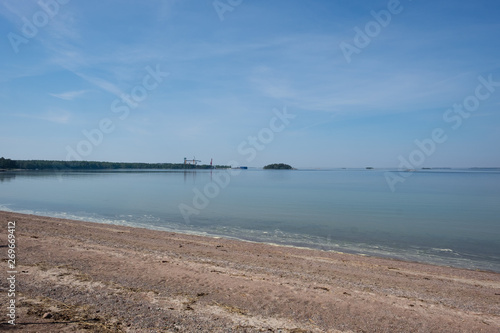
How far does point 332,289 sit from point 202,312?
3.10 meters

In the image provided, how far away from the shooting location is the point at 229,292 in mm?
6465

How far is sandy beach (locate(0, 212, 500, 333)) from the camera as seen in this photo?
5.12 meters

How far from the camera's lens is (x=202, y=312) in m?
5.45

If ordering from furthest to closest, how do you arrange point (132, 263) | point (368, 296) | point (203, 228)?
point (203, 228), point (132, 263), point (368, 296)

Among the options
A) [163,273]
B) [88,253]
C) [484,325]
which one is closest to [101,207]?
[88,253]

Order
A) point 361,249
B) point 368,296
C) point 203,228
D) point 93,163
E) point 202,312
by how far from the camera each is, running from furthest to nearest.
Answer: point 93,163, point 203,228, point 361,249, point 368,296, point 202,312

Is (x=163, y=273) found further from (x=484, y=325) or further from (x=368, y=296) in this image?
(x=484, y=325)

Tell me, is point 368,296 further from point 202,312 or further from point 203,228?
point 203,228

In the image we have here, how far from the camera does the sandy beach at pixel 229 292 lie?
5125mm

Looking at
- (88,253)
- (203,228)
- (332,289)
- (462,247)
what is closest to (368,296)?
(332,289)

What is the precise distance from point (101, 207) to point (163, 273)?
65.3ft

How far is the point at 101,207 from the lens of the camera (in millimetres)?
24906

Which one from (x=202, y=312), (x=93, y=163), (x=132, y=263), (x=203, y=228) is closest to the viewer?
(x=202, y=312)

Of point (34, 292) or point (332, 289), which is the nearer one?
point (34, 292)
